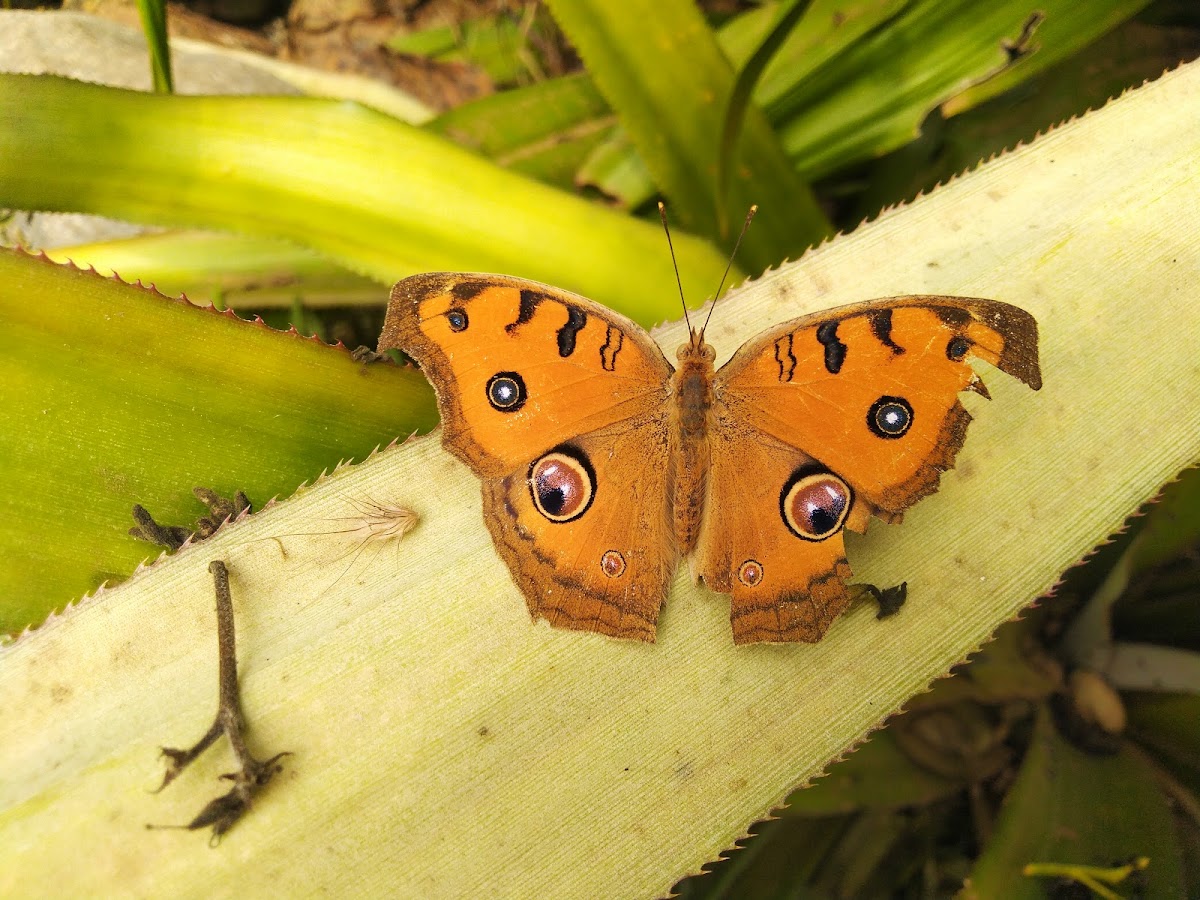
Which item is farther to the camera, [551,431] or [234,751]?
[551,431]

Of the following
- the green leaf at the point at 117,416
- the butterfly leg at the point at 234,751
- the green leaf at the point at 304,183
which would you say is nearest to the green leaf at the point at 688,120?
the green leaf at the point at 304,183

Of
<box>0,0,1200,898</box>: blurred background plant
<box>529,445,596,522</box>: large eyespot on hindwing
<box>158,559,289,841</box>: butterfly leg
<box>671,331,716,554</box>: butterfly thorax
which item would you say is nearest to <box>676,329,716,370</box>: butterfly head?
<box>671,331,716,554</box>: butterfly thorax

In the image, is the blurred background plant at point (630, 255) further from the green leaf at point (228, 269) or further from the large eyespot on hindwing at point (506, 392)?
the large eyespot on hindwing at point (506, 392)

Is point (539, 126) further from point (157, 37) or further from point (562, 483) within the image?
point (562, 483)

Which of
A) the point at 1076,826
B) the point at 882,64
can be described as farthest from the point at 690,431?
the point at 882,64

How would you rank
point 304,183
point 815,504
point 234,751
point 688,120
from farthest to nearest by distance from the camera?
point 688,120 → point 304,183 → point 815,504 → point 234,751

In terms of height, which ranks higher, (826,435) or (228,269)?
(228,269)
